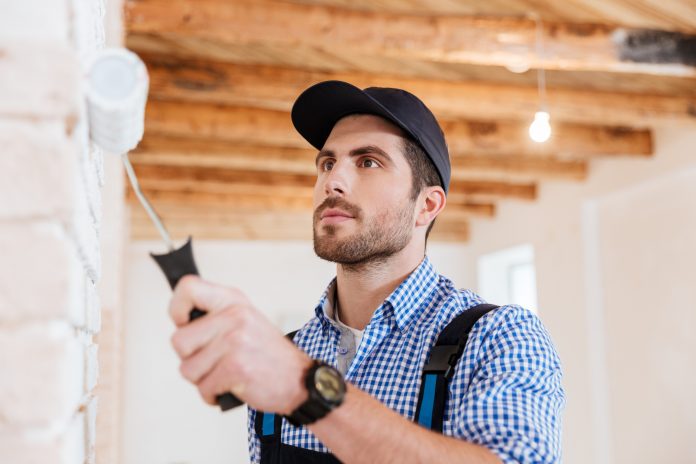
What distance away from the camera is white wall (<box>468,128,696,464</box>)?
15.0 feet

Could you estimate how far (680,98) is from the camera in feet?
13.8

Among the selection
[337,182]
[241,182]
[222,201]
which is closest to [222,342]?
[337,182]

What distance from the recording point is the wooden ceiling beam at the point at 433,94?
3738 millimetres

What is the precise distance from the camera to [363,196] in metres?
1.50

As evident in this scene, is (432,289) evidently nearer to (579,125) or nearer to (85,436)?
(85,436)

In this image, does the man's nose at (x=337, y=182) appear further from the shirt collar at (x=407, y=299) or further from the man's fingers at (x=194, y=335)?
the man's fingers at (x=194, y=335)

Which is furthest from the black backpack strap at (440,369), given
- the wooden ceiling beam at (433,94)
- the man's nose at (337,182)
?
the wooden ceiling beam at (433,94)

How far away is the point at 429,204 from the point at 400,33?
1.72 meters

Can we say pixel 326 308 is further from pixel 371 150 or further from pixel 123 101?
pixel 123 101

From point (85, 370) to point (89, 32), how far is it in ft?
1.41

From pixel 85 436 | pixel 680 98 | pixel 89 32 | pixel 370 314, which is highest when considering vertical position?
pixel 680 98

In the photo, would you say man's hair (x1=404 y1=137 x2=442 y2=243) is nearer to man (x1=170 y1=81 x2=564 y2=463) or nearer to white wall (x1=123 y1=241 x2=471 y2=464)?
man (x1=170 y1=81 x2=564 y2=463)

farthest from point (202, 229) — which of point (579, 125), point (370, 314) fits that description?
point (370, 314)

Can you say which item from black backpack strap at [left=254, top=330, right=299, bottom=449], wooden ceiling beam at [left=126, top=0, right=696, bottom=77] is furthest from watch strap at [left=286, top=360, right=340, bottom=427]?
wooden ceiling beam at [left=126, top=0, right=696, bottom=77]
